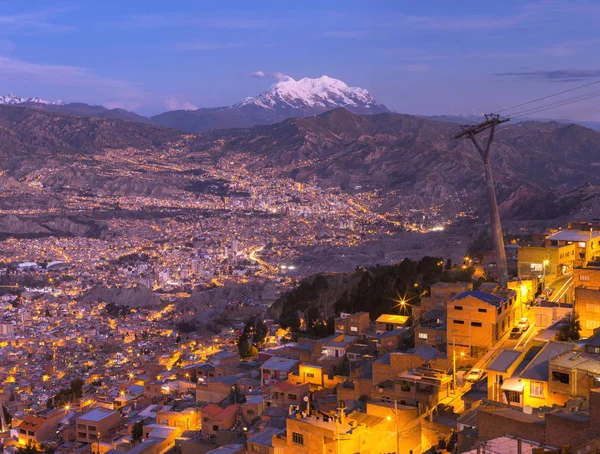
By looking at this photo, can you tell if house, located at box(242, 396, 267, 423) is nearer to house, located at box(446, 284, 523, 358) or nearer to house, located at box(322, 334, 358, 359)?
house, located at box(322, 334, 358, 359)

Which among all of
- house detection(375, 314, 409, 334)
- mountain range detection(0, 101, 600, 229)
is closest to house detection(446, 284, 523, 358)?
house detection(375, 314, 409, 334)

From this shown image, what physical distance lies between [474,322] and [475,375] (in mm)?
1479

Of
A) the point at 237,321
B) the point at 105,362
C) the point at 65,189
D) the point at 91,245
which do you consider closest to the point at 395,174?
the point at 91,245

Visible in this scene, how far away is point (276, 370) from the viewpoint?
15789 millimetres

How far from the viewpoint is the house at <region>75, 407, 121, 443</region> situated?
16.7 metres

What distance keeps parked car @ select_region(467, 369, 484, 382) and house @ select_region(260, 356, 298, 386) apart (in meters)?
5.20

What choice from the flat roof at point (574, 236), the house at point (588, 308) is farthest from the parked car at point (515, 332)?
the flat roof at point (574, 236)

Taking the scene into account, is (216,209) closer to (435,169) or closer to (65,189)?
(65,189)

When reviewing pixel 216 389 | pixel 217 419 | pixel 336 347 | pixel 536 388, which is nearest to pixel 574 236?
pixel 336 347

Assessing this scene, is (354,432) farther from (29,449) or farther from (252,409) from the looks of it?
(29,449)

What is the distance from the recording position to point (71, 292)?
149 ft

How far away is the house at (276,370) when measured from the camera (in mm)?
15617

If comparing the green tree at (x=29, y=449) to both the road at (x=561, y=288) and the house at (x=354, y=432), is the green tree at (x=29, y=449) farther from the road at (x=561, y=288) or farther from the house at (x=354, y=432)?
the road at (x=561, y=288)

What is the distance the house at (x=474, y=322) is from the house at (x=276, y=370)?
174 inches
